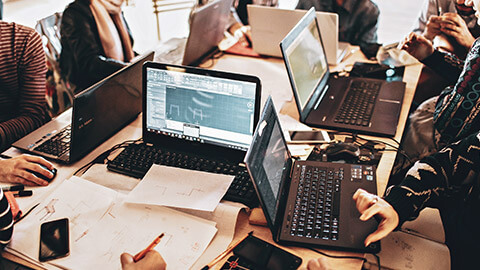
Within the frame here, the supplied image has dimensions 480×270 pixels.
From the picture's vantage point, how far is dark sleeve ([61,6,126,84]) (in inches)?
82.9

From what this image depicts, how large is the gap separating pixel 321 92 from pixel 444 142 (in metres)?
0.55

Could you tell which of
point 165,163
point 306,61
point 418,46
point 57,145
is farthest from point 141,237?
point 418,46

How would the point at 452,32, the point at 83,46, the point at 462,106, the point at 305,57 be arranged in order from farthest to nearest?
the point at 83,46, the point at 452,32, the point at 305,57, the point at 462,106

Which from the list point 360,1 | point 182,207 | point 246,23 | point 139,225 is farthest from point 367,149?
point 246,23

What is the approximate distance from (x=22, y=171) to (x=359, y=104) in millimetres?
1299

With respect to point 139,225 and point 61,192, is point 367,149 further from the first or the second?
point 61,192

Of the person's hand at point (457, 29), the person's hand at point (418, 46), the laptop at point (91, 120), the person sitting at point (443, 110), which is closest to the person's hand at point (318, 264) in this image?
the person sitting at point (443, 110)

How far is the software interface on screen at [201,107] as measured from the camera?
135 cm

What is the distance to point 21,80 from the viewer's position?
181 centimetres

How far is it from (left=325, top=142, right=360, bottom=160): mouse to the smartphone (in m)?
0.12

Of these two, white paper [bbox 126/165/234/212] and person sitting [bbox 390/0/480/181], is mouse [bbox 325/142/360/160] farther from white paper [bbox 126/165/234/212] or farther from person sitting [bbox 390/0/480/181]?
white paper [bbox 126/165/234/212]

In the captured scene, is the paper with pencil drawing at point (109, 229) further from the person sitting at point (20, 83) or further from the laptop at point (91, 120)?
the person sitting at point (20, 83)

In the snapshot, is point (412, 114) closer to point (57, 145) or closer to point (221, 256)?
point (221, 256)

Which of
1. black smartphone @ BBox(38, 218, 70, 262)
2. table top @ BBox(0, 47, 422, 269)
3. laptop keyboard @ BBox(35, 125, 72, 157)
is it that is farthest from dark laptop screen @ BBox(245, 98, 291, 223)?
laptop keyboard @ BBox(35, 125, 72, 157)
